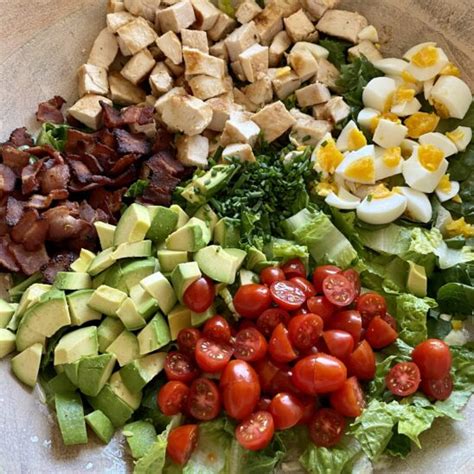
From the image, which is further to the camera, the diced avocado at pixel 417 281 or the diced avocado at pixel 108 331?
the diced avocado at pixel 417 281

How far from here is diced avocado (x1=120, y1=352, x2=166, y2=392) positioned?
255 centimetres

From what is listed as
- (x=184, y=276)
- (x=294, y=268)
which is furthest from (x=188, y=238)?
(x=294, y=268)

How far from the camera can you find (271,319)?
262 cm

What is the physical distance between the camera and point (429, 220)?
3.11 metres

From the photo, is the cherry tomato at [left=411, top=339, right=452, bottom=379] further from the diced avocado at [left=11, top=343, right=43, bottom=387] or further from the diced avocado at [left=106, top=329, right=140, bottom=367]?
the diced avocado at [left=11, top=343, right=43, bottom=387]

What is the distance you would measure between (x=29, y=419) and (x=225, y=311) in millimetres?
832

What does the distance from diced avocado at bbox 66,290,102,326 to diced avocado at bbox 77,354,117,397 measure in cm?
17

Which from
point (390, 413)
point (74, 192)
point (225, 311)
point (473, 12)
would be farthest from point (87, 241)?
point (473, 12)

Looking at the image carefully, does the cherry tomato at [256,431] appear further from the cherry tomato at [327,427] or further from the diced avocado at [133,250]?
the diced avocado at [133,250]

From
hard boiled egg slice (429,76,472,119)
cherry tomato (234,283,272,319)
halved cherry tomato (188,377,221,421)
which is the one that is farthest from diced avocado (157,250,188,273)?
hard boiled egg slice (429,76,472,119)

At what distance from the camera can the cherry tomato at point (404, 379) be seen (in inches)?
100

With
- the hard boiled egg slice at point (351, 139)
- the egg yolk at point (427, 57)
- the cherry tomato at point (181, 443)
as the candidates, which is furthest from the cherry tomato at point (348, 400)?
the egg yolk at point (427, 57)

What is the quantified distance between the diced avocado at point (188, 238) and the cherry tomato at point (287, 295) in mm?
343

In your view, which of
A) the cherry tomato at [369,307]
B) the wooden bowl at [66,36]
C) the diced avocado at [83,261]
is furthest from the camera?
the wooden bowl at [66,36]
